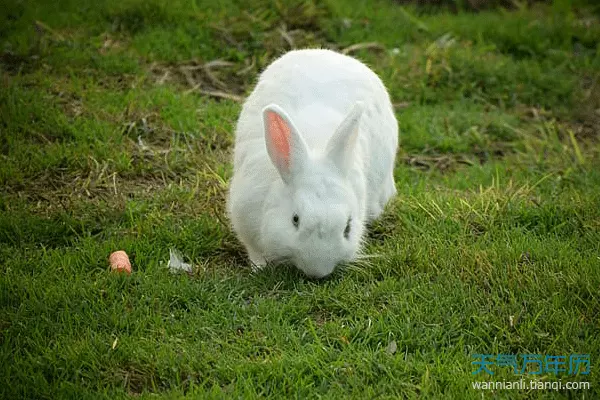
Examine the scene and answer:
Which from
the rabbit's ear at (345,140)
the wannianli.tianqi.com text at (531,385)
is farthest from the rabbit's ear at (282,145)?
the wannianli.tianqi.com text at (531,385)

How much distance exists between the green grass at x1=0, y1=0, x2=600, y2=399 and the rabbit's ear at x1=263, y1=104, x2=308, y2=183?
1.73 ft


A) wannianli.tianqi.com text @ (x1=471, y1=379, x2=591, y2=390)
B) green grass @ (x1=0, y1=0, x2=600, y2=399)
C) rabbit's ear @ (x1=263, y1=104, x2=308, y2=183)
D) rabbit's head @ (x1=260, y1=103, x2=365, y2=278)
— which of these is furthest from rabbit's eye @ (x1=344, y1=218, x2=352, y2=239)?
wannianli.tianqi.com text @ (x1=471, y1=379, x2=591, y2=390)

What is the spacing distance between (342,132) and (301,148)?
21 centimetres

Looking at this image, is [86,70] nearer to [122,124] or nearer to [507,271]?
[122,124]

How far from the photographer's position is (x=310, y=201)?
156 inches

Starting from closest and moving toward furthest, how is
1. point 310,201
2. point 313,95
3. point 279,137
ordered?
point 310,201 → point 279,137 → point 313,95

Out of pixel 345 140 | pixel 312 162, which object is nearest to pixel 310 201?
pixel 312 162

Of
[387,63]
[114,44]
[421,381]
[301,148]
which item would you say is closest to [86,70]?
[114,44]

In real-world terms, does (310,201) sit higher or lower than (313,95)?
lower

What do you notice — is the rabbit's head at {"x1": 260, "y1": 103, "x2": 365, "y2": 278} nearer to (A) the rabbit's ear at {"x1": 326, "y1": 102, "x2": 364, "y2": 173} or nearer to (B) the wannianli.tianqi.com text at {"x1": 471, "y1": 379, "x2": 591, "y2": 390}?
(A) the rabbit's ear at {"x1": 326, "y1": 102, "x2": 364, "y2": 173}

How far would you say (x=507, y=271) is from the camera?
13.9 ft

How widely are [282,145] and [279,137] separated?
0.13ft

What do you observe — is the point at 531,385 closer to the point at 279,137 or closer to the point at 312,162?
the point at 312,162

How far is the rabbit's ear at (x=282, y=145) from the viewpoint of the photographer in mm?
4035
